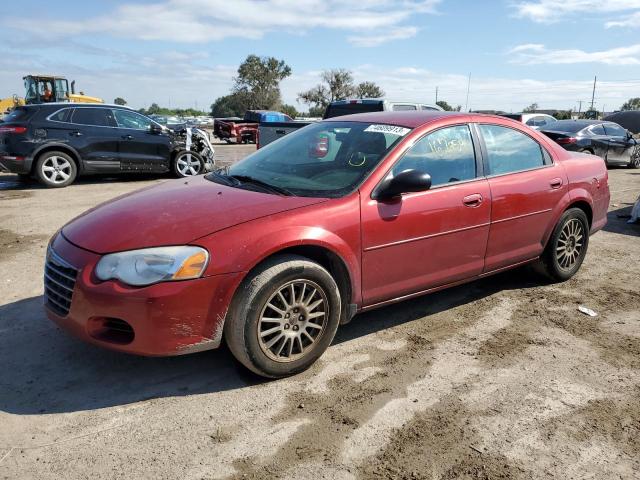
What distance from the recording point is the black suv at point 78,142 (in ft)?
31.4

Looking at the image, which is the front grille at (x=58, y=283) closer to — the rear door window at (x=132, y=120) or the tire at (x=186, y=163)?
the rear door window at (x=132, y=120)

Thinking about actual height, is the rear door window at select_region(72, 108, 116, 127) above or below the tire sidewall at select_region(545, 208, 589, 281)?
above

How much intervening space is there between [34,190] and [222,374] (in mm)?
8380

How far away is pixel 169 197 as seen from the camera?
3465 mm

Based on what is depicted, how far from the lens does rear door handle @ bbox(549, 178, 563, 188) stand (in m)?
4.51

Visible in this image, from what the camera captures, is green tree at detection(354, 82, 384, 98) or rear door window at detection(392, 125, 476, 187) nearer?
rear door window at detection(392, 125, 476, 187)

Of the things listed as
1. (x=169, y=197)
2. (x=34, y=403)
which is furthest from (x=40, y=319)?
(x=169, y=197)

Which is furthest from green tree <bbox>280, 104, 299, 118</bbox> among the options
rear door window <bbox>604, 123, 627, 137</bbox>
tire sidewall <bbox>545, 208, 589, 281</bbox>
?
tire sidewall <bbox>545, 208, 589, 281</bbox>

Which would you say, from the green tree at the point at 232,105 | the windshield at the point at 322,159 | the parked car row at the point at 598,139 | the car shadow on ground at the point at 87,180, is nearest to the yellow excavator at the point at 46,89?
the car shadow on ground at the point at 87,180

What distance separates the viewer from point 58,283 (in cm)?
304

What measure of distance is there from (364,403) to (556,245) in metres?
2.73

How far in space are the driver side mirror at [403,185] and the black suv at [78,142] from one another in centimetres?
842

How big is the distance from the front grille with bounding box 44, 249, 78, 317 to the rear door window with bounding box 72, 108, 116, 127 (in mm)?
7784

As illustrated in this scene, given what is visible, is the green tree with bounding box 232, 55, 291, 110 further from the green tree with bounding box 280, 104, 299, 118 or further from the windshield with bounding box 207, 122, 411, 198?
the windshield with bounding box 207, 122, 411, 198
